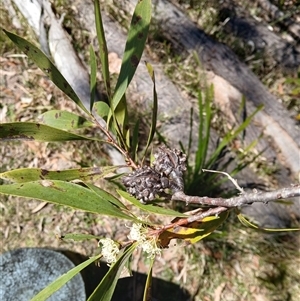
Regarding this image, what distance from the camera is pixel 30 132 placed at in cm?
85

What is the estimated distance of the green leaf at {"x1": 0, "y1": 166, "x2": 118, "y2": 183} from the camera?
2.71 feet

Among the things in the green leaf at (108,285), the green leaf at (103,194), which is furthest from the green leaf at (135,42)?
the green leaf at (108,285)

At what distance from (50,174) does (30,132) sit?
0.09 m

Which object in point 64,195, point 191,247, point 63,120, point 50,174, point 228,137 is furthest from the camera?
point 191,247

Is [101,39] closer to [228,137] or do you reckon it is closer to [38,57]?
[38,57]

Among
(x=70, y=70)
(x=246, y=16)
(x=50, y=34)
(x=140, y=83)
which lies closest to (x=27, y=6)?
(x=50, y=34)

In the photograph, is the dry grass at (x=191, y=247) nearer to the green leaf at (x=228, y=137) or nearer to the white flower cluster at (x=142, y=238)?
the green leaf at (x=228, y=137)

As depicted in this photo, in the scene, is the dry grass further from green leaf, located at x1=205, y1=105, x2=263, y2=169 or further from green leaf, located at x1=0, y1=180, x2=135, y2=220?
green leaf, located at x1=0, y1=180, x2=135, y2=220

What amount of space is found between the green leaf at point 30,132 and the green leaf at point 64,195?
4.9 inches

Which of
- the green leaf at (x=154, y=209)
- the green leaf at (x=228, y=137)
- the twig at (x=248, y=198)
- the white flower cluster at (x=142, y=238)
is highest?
the twig at (x=248, y=198)

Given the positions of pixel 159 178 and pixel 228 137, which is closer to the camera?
pixel 159 178

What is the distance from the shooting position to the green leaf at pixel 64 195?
27.7 inches

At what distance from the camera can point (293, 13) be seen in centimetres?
284

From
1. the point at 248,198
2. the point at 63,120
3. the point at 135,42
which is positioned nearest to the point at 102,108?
the point at 63,120
